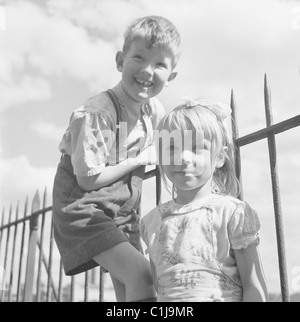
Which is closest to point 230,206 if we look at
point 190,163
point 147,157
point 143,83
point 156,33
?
point 190,163

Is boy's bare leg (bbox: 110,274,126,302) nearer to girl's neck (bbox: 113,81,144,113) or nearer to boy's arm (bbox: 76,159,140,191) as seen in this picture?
boy's arm (bbox: 76,159,140,191)

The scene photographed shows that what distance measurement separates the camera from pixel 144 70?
1.99 m

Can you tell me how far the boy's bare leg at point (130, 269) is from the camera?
1.67 metres

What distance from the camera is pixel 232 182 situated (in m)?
1.80

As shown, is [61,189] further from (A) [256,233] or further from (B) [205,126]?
(A) [256,233]

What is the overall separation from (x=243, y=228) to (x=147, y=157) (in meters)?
0.63

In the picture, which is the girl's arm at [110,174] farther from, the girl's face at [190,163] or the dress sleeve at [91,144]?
the girl's face at [190,163]

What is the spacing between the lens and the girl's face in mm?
1611

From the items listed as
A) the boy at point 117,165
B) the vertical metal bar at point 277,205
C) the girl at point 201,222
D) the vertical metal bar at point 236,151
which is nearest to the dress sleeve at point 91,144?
the boy at point 117,165

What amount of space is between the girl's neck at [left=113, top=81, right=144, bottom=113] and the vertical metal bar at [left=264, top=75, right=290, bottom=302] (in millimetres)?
594

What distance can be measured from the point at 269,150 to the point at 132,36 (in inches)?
31.2
